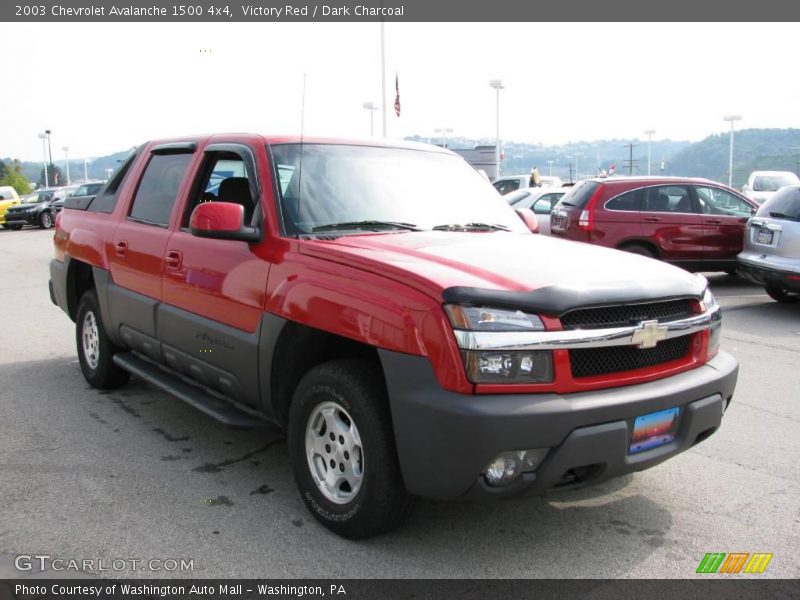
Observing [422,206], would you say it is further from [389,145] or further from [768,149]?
[768,149]

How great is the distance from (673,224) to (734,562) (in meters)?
8.93

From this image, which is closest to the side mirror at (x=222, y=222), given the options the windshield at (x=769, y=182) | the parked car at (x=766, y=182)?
the parked car at (x=766, y=182)

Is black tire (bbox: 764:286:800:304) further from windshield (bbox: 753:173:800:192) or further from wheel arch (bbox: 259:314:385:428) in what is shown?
windshield (bbox: 753:173:800:192)

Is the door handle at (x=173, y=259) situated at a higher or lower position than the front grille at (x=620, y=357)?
higher

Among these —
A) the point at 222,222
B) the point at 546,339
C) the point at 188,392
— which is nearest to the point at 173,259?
the point at 188,392

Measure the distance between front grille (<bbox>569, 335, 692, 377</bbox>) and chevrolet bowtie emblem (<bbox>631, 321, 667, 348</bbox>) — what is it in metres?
0.05

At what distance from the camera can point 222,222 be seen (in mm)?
3691

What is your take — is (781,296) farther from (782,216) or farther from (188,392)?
(188,392)

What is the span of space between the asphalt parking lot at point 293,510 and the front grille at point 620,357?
2.81ft

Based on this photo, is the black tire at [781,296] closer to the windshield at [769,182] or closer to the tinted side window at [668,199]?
the tinted side window at [668,199]

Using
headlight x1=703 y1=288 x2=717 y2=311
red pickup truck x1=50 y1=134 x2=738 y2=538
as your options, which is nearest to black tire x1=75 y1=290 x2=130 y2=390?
red pickup truck x1=50 y1=134 x2=738 y2=538

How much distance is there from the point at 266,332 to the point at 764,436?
132 inches

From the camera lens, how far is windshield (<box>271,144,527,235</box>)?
3918mm

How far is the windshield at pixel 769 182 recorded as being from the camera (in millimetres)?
23094
